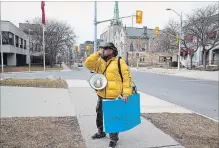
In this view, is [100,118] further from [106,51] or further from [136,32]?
[136,32]

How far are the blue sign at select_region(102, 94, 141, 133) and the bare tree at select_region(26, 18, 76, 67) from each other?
48.9 metres

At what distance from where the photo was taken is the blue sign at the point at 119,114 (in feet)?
12.2

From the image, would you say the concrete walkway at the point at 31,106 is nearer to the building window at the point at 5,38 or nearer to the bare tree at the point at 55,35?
the building window at the point at 5,38

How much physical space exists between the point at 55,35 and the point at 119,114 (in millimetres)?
49419

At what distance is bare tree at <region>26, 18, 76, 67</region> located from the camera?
51062 mm

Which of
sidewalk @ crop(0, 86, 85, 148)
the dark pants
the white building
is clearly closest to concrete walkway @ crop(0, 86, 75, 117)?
sidewalk @ crop(0, 86, 85, 148)

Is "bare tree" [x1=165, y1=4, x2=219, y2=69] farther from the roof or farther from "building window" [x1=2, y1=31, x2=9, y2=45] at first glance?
the roof

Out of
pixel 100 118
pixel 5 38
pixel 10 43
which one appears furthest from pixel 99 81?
pixel 10 43

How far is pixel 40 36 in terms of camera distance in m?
52.3

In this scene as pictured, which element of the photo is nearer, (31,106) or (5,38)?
(31,106)

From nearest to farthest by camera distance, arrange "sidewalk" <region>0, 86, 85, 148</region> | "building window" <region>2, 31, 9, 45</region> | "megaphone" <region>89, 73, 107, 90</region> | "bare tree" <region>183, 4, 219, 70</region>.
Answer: "megaphone" <region>89, 73, 107, 90</region>, "sidewalk" <region>0, 86, 85, 148</region>, "bare tree" <region>183, 4, 219, 70</region>, "building window" <region>2, 31, 9, 45</region>

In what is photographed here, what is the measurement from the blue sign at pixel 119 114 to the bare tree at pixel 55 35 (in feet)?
160

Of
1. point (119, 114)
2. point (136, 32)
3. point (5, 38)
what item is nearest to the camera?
point (119, 114)

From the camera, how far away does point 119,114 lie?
3771mm
